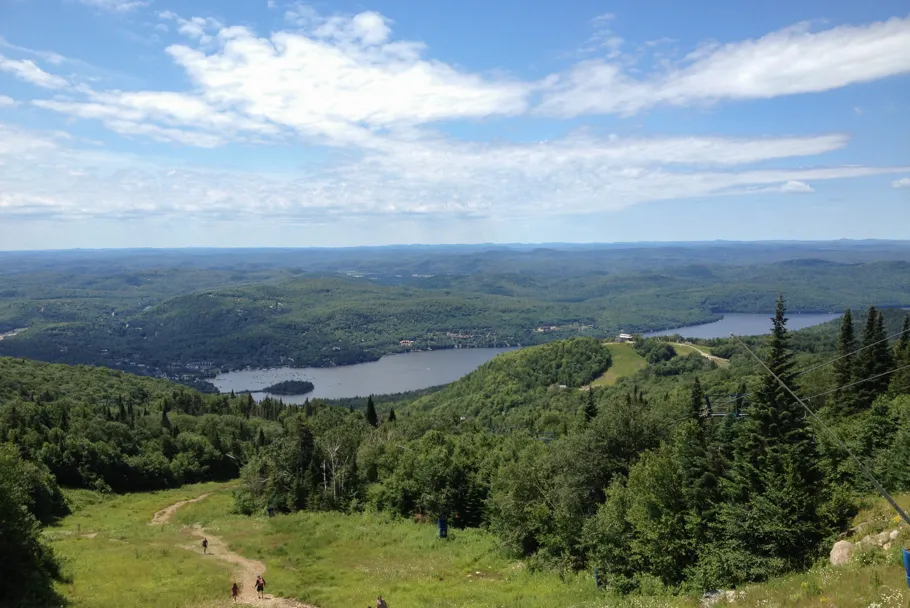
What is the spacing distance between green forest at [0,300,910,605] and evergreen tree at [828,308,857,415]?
0.62 ft

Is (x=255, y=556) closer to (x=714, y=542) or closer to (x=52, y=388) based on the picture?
(x=714, y=542)

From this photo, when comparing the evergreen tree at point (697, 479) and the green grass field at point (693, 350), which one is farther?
the green grass field at point (693, 350)

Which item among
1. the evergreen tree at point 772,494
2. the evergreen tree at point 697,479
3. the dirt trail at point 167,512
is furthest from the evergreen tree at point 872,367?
the dirt trail at point 167,512

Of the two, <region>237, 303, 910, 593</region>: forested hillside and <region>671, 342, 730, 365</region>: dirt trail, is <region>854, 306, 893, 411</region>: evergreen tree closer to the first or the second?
<region>237, 303, 910, 593</region>: forested hillside

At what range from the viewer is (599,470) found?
1491 inches

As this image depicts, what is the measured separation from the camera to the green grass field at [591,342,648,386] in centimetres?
16225

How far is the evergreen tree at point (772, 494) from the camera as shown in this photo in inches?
953

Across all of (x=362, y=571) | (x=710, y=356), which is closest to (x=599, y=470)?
(x=362, y=571)

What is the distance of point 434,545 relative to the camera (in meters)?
42.8

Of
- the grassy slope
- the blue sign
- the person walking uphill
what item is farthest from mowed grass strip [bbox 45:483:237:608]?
Result: the blue sign

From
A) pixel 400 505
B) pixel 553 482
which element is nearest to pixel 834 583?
pixel 553 482

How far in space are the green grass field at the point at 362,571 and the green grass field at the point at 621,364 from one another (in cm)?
12082

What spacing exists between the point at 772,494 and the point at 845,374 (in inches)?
1517

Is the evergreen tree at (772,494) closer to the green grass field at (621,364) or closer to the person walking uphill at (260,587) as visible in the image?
the person walking uphill at (260,587)
